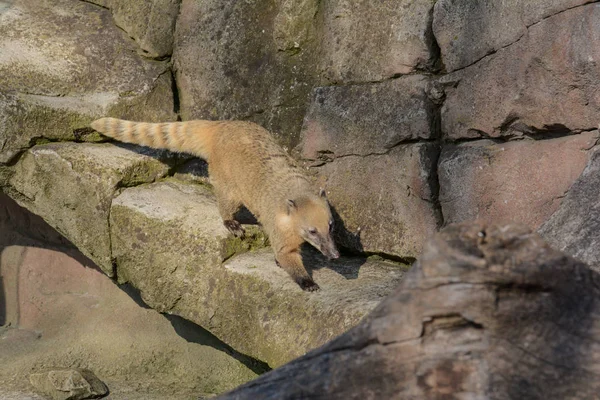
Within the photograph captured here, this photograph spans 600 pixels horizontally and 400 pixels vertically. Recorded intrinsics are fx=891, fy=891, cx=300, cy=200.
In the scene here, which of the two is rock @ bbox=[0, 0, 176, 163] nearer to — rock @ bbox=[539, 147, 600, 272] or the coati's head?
the coati's head

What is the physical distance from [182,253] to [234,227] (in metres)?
0.37

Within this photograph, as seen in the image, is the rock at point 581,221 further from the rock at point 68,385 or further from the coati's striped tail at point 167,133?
the rock at point 68,385

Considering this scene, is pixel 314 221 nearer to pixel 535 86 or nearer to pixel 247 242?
pixel 247 242

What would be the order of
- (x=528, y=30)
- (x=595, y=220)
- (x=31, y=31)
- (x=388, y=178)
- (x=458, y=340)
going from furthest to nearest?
(x=31, y=31)
(x=388, y=178)
(x=528, y=30)
(x=595, y=220)
(x=458, y=340)

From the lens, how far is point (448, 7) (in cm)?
500

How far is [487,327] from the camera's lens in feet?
7.39

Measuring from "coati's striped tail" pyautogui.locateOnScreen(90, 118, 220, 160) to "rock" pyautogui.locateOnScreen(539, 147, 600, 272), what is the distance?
8.34ft

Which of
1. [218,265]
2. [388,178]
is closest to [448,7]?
[388,178]

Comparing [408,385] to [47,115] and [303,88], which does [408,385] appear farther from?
[47,115]

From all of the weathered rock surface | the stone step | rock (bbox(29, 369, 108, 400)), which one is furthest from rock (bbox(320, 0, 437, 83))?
rock (bbox(29, 369, 108, 400))

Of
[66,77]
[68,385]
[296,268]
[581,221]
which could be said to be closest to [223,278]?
[296,268]

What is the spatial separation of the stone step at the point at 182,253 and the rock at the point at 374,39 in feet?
3.85

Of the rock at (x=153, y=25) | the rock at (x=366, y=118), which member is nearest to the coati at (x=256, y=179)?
the rock at (x=366, y=118)

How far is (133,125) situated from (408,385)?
399cm
